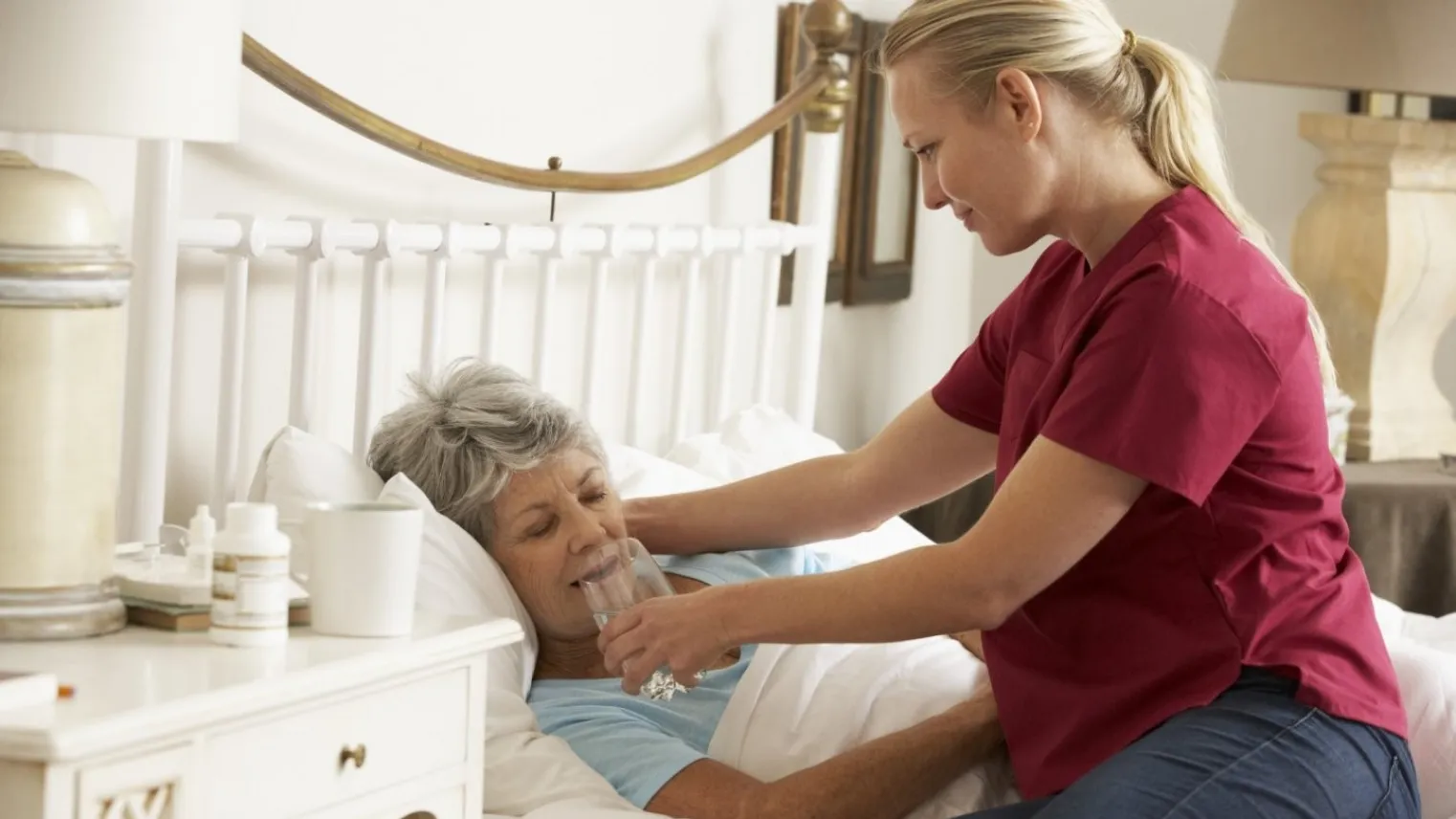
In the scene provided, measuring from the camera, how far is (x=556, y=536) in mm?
1947

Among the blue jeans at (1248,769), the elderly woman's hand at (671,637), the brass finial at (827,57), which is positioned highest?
the brass finial at (827,57)

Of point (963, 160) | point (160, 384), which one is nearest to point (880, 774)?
point (963, 160)

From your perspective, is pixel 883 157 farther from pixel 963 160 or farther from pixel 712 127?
pixel 963 160

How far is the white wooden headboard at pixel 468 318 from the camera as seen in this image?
192 cm

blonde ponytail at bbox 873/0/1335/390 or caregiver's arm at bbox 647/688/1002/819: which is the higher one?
blonde ponytail at bbox 873/0/1335/390

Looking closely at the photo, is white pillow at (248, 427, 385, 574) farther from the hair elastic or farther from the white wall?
the hair elastic

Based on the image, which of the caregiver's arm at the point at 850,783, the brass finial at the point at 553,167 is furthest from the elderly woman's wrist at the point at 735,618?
the brass finial at the point at 553,167

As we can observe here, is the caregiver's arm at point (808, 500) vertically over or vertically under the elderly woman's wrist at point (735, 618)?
over

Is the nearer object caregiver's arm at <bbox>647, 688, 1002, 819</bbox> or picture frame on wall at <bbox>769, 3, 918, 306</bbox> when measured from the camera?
caregiver's arm at <bbox>647, 688, 1002, 819</bbox>

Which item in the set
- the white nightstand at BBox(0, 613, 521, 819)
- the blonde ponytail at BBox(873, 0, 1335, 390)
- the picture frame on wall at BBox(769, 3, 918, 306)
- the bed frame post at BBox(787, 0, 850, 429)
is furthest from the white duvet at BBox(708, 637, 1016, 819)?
the picture frame on wall at BBox(769, 3, 918, 306)

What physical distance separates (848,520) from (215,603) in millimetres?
863

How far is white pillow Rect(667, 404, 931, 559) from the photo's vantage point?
2.41 m

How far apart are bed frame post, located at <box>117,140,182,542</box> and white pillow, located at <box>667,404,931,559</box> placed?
2.56 ft

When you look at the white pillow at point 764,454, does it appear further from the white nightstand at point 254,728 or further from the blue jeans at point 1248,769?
the white nightstand at point 254,728
